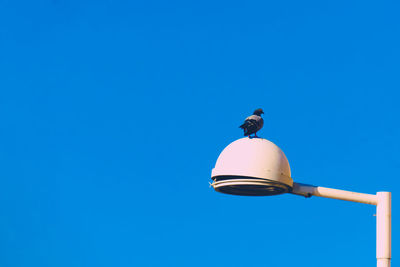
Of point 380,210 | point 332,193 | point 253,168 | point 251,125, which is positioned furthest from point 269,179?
point 251,125

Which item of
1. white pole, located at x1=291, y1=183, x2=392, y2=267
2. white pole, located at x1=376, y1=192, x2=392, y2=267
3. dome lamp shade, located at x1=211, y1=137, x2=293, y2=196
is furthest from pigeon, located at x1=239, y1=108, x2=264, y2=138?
white pole, located at x1=376, y1=192, x2=392, y2=267

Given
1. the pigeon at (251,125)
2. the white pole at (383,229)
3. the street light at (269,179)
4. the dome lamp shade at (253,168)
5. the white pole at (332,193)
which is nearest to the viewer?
the white pole at (383,229)


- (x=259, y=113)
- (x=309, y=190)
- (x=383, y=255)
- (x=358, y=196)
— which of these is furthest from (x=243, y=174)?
(x=259, y=113)

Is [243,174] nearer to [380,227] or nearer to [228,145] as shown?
[228,145]

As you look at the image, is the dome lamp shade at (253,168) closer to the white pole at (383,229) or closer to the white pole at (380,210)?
the white pole at (380,210)

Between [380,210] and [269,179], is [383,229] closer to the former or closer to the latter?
[380,210]

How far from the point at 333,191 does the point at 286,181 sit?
579 millimetres

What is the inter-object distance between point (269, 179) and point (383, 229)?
143 cm

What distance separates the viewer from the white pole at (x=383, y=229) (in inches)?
242

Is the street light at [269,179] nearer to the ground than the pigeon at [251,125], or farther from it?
nearer to the ground

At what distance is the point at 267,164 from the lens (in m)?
6.62

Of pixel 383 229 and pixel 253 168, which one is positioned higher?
pixel 253 168

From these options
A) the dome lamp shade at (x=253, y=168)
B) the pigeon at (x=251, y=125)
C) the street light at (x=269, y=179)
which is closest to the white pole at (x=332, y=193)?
the street light at (x=269, y=179)

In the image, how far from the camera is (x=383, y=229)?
6242 millimetres
